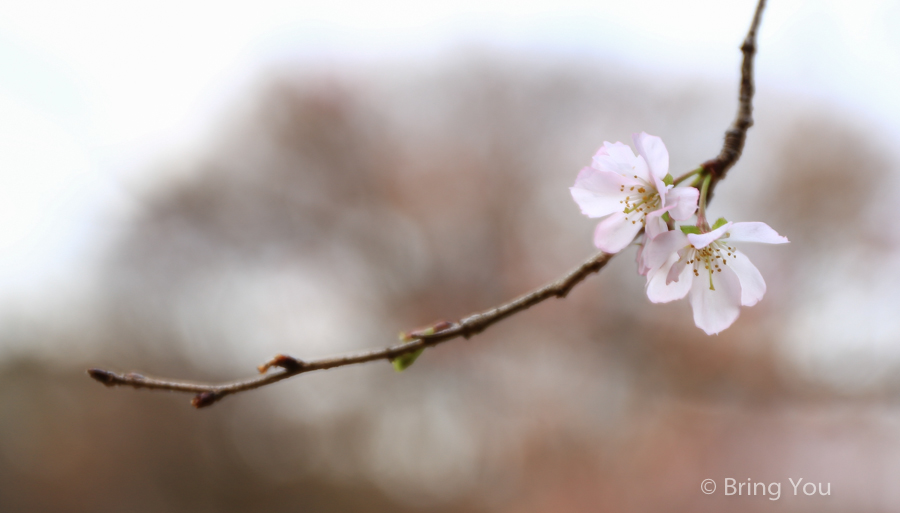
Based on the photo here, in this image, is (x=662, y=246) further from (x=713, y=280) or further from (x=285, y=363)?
(x=285, y=363)

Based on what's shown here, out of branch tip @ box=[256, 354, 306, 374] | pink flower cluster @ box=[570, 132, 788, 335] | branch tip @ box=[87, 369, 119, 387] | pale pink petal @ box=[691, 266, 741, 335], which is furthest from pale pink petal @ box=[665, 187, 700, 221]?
branch tip @ box=[87, 369, 119, 387]

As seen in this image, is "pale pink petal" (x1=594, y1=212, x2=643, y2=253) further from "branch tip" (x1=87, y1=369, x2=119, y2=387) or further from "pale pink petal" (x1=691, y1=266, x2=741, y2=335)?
"branch tip" (x1=87, y1=369, x2=119, y2=387)

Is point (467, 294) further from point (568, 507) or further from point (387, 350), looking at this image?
point (387, 350)

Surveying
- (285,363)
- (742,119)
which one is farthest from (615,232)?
(285,363)

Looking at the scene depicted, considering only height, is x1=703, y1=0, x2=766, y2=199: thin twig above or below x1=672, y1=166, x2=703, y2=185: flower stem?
above

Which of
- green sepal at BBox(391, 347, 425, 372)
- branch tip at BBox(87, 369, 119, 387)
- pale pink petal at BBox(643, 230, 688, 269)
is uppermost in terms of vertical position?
pale pink petal at BBox(643, 230, 688, 269)

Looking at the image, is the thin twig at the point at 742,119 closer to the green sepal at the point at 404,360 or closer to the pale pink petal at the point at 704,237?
the pale pink petal at the point at 704,237

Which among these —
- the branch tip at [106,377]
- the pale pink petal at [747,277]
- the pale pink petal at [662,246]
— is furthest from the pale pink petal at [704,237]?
the branch tip at [106,377]

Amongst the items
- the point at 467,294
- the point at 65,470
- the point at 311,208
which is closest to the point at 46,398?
the point at 65,470
